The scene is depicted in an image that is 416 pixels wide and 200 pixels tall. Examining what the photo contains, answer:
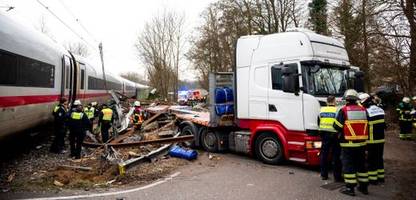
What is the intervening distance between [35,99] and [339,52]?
7.94 metres

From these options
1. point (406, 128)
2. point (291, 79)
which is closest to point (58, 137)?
point (291, 79)

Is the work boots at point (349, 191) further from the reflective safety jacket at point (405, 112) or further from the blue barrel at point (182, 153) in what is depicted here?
the reflective safety jacket at point (405, 112)

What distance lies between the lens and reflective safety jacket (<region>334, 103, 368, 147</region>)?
6.62m

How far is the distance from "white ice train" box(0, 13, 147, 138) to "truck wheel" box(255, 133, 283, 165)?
5.75m

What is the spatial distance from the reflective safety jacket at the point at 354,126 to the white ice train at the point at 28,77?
668 centimetres

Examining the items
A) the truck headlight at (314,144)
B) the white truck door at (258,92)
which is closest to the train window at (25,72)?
the white truck door at (258,92)

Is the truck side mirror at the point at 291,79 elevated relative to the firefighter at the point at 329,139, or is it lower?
elevated

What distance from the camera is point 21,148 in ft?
37.6

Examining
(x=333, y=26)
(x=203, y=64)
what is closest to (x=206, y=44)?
(x=203, y=64)

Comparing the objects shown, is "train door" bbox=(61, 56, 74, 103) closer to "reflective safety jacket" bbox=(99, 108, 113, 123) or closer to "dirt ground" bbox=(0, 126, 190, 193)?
"reflective safety jacket" bbox=(99, 108, 113, 123)

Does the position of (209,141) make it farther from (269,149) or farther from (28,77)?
(28,77)

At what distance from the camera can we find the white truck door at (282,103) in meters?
8.35

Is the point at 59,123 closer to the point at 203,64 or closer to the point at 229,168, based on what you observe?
the point at 229,168

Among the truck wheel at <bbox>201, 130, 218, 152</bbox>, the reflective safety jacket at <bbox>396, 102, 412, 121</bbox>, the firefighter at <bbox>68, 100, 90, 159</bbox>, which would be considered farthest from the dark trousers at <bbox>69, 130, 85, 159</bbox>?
the reflective safety jacket at <bbox>396, 102, 412, 121</bbox>
